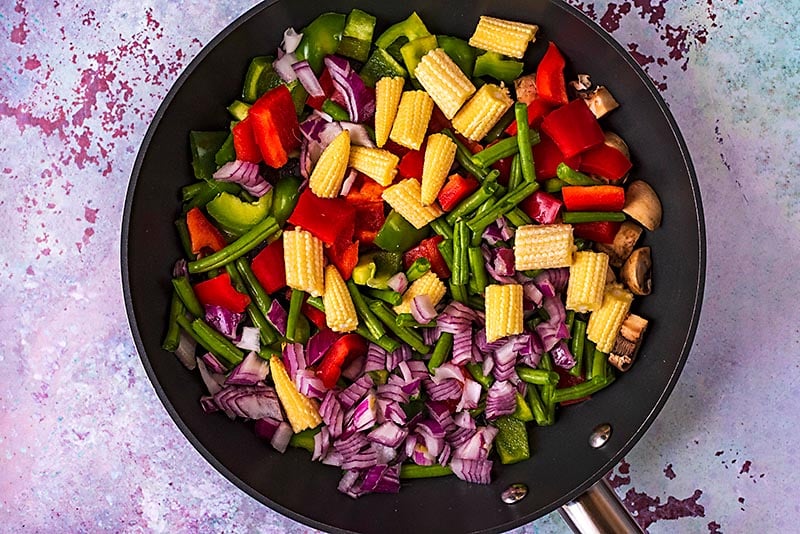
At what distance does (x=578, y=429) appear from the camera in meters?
2.13

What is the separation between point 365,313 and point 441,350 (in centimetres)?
21

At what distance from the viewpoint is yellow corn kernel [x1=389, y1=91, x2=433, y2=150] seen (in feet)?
6.49

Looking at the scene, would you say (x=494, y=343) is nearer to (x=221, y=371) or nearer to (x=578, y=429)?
(x=578, y=429)

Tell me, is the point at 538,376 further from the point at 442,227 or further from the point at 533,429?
the point at 442,227

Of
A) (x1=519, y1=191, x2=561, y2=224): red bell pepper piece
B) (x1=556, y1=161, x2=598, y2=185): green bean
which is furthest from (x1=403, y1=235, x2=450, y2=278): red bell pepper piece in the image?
(x1=556, y1=161, x2=598, y2=185): green bean

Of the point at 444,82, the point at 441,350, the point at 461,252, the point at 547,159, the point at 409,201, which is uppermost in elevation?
the point at 444,82

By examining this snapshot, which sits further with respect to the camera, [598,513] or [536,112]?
[536,112]

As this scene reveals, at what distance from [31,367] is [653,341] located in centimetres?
175

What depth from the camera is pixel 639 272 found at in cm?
203

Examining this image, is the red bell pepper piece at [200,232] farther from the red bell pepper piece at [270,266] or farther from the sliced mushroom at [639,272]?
the sliced mushroom at [639,272]

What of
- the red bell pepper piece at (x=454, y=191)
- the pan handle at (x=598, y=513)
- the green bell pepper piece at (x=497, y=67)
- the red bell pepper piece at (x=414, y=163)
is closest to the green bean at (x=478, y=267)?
the red bell pepper piece at (x=454, y=191)

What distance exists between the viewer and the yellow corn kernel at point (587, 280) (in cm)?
197

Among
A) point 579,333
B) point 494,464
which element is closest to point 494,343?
point 579,333

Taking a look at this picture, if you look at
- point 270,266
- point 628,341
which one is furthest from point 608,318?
point 270,266
